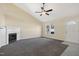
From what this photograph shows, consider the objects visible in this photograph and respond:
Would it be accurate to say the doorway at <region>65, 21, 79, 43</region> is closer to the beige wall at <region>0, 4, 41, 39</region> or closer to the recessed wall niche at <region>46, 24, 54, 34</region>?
the recessed wall niche at <region>46, 24, 54, 34</region>

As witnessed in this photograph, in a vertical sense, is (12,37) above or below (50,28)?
below

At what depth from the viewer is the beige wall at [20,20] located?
17.4ft

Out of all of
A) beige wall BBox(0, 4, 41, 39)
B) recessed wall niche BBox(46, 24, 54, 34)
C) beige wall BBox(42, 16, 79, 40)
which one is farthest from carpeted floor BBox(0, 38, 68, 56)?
beige wall BBox(0, 4, 41, 39)

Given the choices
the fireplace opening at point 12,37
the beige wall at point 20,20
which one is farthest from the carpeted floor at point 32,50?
the beige wall at point 20,20

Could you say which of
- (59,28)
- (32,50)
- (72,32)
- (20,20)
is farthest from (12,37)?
(72,32)

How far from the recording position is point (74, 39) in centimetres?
627

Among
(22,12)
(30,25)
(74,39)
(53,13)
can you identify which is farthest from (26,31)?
(74,39)

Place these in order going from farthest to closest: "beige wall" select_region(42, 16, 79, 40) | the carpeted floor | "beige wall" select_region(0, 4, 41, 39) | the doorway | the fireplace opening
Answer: "beige wall" select_region(42, 16, 79, 40) < the doorway < the fireplace opening < "beige wall" select_region(0, 4, 41, 39) < the carpeted floor

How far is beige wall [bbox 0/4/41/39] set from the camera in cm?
530

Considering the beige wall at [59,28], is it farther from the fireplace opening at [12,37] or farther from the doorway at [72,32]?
the fireplace opening at [12,37]

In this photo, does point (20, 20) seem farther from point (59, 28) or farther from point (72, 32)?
point (72, 32)

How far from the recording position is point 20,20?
276 inches

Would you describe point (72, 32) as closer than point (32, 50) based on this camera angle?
No

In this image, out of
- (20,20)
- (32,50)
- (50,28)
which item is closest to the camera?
(32,50)
